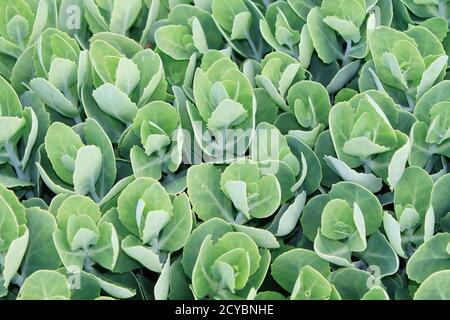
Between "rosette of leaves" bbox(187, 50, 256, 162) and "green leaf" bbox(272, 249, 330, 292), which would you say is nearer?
"green leaf" bbox(272, 249, 330, 292)

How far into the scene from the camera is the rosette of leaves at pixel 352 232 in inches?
38.5

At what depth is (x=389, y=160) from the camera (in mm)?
1034

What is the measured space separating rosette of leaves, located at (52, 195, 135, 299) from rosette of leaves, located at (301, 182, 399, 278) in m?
0.27

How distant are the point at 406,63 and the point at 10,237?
626 mm

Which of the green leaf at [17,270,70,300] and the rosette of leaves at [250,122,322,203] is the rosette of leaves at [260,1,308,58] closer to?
the rosette of leaves at [250,122,322,203]

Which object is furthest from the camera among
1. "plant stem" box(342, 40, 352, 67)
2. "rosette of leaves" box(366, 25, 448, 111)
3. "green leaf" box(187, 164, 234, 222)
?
"plant stem" box(342, 40, 352, 67)

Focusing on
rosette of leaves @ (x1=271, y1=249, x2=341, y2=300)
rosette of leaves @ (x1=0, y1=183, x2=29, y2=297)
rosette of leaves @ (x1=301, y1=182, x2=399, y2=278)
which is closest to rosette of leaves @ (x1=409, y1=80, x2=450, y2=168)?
rosette of leaves @ (x1=301, y1=182, x2=399, y2=278)

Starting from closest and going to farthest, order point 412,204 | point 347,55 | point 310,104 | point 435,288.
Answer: point 435,288, point 412,204, point 310,104, point 347,55

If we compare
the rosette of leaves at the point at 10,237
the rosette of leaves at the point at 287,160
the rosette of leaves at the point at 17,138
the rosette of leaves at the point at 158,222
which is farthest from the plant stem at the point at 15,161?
the rosette of leaves at the point at 287,160

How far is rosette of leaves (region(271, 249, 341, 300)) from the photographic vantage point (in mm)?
921

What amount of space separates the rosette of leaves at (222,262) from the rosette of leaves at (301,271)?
22 mm

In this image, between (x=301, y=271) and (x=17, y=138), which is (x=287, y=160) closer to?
(x=301, y=271)

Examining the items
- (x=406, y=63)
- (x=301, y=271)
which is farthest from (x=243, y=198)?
(x=406, y=63)

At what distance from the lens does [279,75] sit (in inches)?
46.2
